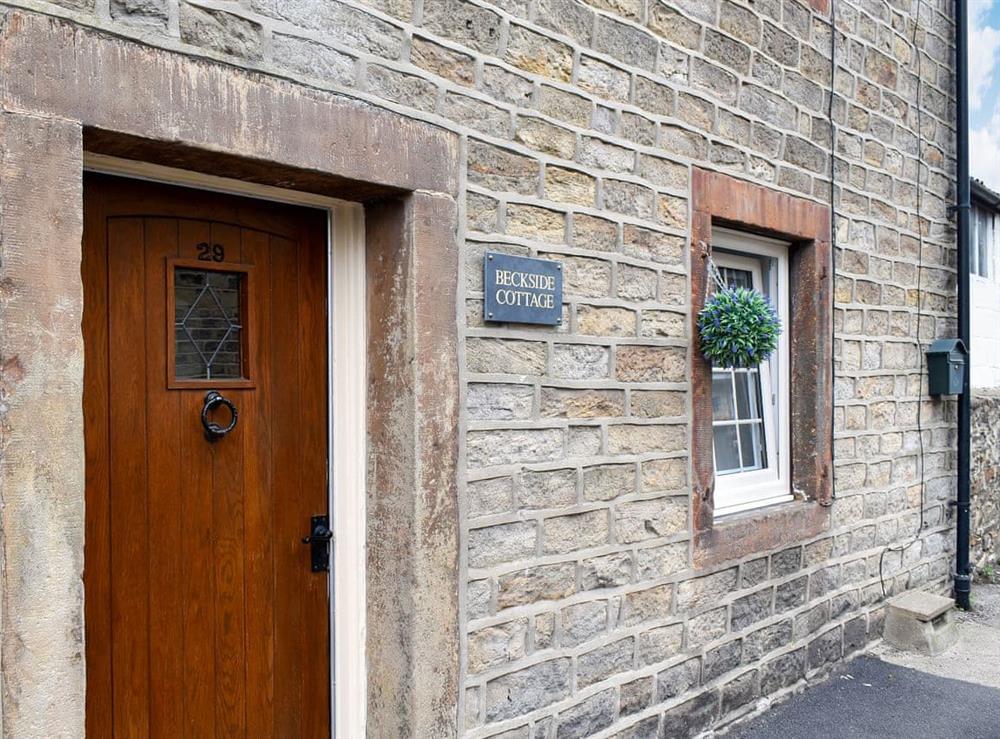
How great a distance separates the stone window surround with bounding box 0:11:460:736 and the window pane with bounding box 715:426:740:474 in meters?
1.97

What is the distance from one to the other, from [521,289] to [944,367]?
384 cm

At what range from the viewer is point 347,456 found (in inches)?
113

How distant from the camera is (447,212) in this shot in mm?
2791

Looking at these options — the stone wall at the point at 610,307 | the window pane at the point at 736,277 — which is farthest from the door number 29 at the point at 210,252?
the window pane at the point at 736,277

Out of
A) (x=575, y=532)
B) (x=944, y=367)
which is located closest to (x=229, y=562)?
(x=575, y=532)

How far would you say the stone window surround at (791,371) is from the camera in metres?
3.79

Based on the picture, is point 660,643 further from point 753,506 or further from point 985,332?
point 985,332

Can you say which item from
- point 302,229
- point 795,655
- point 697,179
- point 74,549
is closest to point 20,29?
point 302,229

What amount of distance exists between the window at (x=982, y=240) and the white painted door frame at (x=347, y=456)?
261 inches

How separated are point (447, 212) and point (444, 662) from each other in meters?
1.50

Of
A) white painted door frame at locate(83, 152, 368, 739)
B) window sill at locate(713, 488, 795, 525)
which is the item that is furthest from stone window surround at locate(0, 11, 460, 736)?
window sill at locate(713, 488, 795, 525)

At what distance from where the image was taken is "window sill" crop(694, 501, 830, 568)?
150 inches

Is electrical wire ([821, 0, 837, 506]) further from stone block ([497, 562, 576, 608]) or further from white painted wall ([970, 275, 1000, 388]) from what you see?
white painted wall ([970, 275, 1000, 388])

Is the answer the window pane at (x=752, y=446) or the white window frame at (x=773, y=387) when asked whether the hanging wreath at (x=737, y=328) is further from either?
the window pane at (x=752, y=446)
